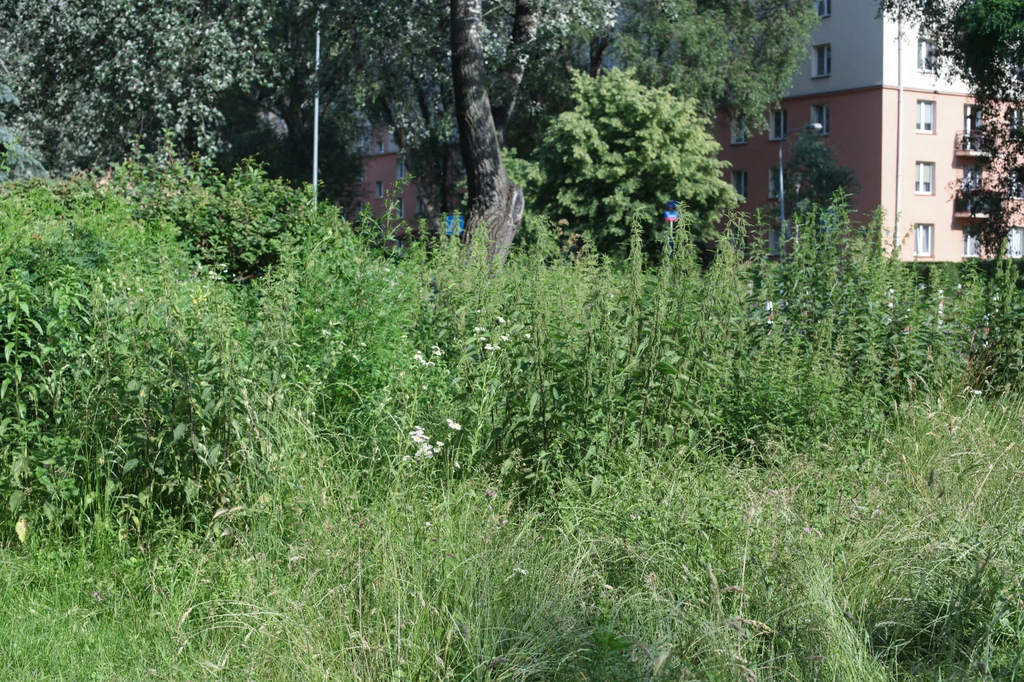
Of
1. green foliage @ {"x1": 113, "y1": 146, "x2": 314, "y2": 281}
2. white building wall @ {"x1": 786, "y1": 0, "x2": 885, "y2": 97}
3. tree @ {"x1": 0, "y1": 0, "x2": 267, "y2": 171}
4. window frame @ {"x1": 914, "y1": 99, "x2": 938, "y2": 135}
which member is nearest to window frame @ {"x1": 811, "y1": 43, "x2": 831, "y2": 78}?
white building wall @ {"x1": 786, "y1": 0, "x2": 885, "y2": 97}

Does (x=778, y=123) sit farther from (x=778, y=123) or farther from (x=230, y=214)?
(x=230, y=214)

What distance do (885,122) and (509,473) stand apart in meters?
44.9

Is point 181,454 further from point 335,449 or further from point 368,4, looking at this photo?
point 368,4

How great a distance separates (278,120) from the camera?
4784 cm

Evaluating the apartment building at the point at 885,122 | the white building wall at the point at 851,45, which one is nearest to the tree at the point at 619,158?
the apartment building at the point at 885,122

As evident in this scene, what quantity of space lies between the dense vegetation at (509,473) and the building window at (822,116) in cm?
4341

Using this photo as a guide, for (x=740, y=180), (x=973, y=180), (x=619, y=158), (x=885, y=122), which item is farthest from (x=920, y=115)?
(x=619, y=158)

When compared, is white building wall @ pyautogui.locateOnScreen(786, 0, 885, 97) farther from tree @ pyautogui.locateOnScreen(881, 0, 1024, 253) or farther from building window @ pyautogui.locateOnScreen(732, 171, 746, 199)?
tree @ pyautogui.locateOnScreen(881, 0, 1024, 253)

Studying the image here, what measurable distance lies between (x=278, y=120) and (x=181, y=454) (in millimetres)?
45147

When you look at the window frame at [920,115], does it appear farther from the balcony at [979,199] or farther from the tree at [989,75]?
the balcony at [979,199]

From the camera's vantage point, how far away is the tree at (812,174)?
144 feet

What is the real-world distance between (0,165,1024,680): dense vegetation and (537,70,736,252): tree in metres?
24.5

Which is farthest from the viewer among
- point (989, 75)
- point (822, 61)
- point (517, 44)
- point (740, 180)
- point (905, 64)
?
point (740, 180)

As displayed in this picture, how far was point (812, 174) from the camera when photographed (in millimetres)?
44250
